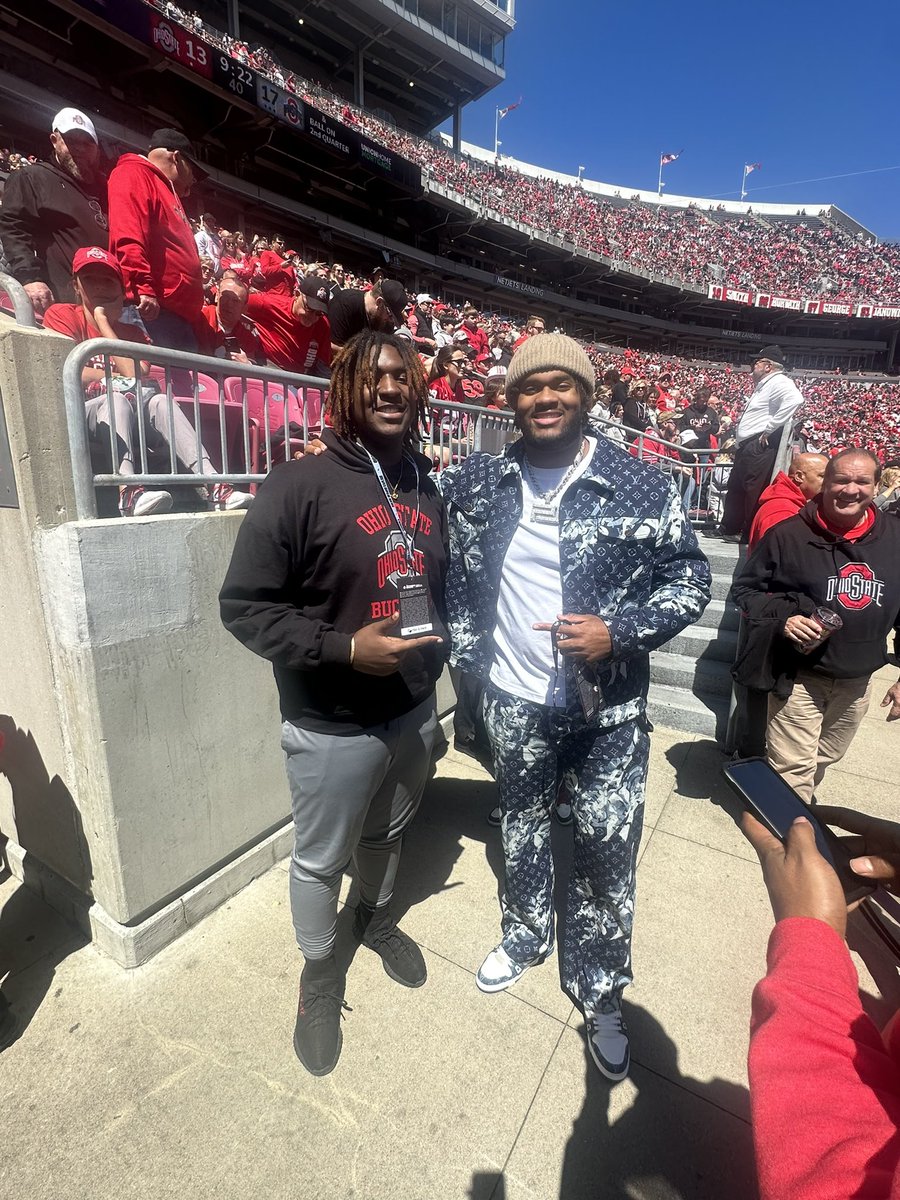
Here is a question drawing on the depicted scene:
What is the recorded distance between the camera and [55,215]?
322 centimetres

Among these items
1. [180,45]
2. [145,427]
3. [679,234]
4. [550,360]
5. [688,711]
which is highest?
[679,234]

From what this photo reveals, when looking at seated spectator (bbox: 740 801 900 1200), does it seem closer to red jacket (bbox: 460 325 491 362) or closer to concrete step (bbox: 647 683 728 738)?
concrete step (bbox: 647 683 728 738)

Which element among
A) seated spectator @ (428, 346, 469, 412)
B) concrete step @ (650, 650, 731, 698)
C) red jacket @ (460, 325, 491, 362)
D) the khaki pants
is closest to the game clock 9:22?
red jacket @ (460, 325, 491, 362)

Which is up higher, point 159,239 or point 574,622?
point 159,239

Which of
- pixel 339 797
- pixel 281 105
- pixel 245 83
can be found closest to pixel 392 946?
pixel 339 797

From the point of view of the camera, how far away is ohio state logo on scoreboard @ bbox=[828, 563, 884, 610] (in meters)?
2.80

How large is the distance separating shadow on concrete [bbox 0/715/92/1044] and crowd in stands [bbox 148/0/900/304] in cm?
3388

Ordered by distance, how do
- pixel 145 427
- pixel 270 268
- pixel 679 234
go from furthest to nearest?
pixel 679 234 < pixel 270 268 < pixel 145 427

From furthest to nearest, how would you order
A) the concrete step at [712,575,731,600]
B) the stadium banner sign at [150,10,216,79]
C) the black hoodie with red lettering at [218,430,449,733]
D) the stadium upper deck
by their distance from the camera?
the stadium upper deck
the stadium banner sign at [150,10,216,79]
the concrete step at [712,575,731,600]
the black hoodie with red lettering at [218,430,449,733]

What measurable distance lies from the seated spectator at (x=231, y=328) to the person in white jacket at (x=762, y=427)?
4.84 metres

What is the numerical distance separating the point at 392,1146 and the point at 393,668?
4.80ft

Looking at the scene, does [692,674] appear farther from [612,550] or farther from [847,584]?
[612,550]

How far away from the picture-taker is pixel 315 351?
4.41 m

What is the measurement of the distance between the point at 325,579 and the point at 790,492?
3.13 metres
